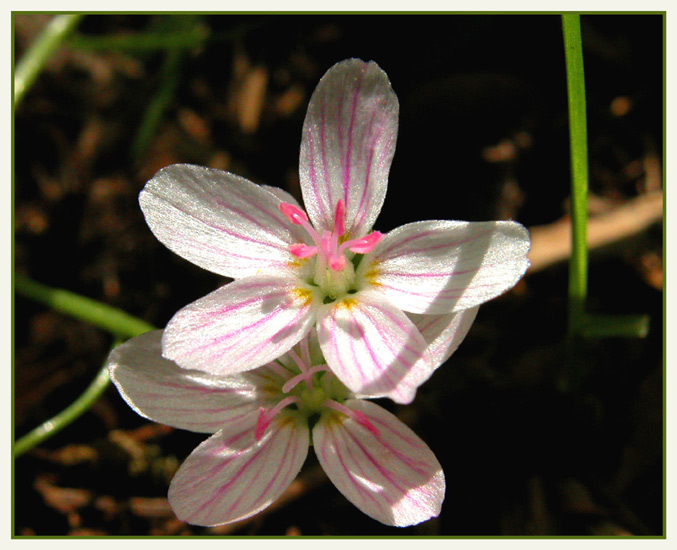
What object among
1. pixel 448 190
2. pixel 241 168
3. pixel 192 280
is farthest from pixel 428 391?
pixel 241 168

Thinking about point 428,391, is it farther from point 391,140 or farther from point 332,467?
point 391,140

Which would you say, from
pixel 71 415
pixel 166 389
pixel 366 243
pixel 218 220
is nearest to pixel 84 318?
pixel 71 415

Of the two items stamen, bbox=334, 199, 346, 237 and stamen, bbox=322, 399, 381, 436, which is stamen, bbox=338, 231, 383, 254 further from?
stamen, bbox=322, 399, 381, 436

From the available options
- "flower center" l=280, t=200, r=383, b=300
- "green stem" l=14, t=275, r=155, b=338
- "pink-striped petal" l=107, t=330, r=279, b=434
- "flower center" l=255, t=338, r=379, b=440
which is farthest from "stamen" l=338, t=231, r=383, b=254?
"green stem" l=14, t=275, r=155, b=338

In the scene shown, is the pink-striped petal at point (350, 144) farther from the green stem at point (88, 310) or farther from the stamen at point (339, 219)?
the green stem at point (88, 310)

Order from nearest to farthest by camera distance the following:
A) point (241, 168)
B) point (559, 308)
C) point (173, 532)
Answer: point (173, 532) → point (559, 308) → point (241, 168)

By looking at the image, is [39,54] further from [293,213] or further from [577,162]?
[577,162]

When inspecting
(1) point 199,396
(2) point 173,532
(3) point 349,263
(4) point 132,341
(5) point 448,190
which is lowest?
(2) point 173,532
